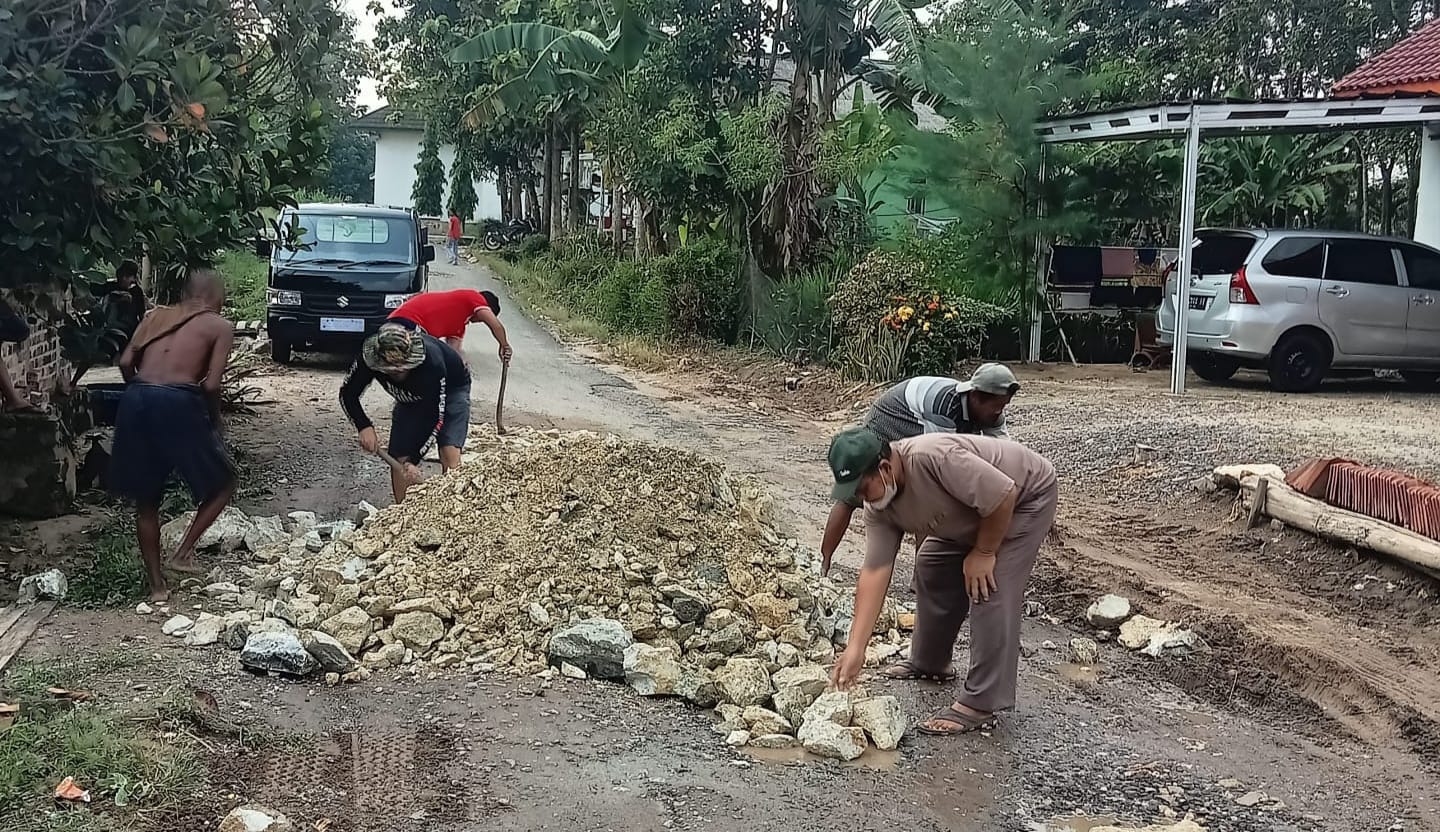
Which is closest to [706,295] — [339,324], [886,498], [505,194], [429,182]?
[339,324]

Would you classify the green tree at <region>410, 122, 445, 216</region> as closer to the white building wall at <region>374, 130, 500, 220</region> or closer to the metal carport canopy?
the white building wall at <region>374, 130, 500, 220</region>

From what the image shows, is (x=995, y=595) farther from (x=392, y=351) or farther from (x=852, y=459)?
(x=392, y=351)

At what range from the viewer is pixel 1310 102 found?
12320mm

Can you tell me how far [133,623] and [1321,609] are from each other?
20.0 feet

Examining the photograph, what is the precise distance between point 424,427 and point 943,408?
Result: 11.0 feet

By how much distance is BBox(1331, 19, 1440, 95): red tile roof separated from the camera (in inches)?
538

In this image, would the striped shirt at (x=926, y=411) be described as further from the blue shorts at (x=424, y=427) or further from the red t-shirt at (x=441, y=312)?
the red t-shirt at (x=441, y=312)

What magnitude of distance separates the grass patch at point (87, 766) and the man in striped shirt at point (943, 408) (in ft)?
9.23

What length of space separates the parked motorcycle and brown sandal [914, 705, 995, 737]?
3657 cm

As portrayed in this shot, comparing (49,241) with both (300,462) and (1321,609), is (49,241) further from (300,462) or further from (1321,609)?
(1321,609)

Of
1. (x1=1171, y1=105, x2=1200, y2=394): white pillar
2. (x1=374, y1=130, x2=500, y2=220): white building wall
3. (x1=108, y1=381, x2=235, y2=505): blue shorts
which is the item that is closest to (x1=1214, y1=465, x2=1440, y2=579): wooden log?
(x1=1171, y1=105, x2=1200, y2=394): white pillar

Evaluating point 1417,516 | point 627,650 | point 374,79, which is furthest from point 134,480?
point 374,79

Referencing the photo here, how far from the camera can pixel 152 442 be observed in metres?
6.64

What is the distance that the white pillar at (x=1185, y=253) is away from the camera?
12.9 m
